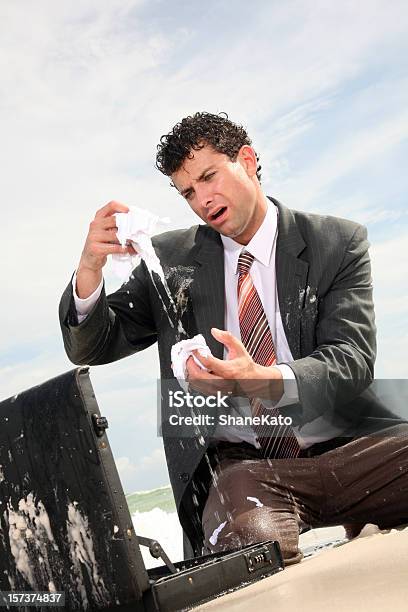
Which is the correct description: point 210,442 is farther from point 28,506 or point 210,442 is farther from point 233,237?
point 28,506

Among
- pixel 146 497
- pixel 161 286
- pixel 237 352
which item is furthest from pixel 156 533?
pixel 237 352

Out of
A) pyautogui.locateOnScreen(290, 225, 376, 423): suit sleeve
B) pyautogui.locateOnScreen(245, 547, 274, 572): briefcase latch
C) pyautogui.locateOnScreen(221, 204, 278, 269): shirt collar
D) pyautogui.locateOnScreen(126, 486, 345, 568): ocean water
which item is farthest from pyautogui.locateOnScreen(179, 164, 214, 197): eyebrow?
pyautogui.locateOnScreen(245, 547, 274, 572): briefcase latch

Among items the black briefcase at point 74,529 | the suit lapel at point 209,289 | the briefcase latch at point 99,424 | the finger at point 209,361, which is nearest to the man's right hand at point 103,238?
the suit lapel at point 209,289

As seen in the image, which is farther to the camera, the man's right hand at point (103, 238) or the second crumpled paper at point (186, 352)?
the man's right hand at point (103, 238)

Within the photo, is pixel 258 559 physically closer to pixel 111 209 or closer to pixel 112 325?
pixel 111 209

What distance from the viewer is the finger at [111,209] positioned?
2838 millimetres

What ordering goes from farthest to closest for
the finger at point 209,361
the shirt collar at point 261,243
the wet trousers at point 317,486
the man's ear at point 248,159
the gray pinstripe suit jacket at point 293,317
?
the man's ear at point 248,159 < the shirt collar at point 261,243 < the gray pinstripe suit jacket at point 293,317 < the wet trousers at point 317,486 < the finger at point 209,361

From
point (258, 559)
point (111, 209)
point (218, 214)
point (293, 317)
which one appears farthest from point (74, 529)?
point (218, 214)

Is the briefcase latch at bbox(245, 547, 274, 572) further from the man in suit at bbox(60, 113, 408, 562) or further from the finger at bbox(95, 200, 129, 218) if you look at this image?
the finger at bbox(95, 200, 129, 218)

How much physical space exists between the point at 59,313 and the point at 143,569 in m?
1.59

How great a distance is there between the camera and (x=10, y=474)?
195cm

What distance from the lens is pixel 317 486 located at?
2791 millimetres

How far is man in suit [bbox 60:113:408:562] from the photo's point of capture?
2.71 meters

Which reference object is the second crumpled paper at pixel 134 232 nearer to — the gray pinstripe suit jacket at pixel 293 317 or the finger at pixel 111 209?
the finger at pixel 111 209
